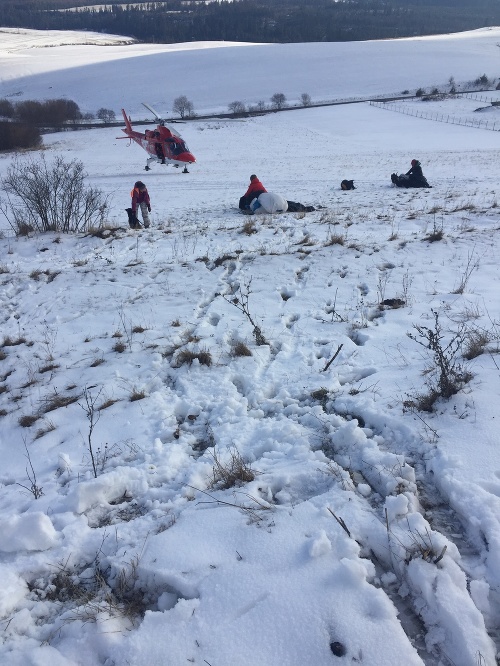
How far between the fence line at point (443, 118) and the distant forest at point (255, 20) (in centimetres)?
8192

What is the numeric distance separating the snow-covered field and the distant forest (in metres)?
141

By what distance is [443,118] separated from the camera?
48.5m

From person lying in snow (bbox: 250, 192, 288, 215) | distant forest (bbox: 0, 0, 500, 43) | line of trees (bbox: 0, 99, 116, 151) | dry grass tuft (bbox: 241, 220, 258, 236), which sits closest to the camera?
dry grass tuft (bbox: 241, 220, 258, 236)

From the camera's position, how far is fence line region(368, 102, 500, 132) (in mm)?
41344

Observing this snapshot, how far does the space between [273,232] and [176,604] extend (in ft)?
28.4

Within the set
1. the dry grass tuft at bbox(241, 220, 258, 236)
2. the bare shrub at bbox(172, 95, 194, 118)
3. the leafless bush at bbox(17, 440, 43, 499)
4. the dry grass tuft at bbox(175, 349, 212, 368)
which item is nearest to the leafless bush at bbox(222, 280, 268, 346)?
the dry grass tuft at bbox(175, 349, 212, 368)

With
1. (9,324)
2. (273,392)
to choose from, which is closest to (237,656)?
(273,392)

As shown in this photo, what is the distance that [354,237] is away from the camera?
30.0 ft

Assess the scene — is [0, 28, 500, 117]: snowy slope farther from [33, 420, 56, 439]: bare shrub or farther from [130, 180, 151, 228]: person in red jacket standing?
[33, 420, 56, 439]: bare shrub

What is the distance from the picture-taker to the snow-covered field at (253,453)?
7.47 ft


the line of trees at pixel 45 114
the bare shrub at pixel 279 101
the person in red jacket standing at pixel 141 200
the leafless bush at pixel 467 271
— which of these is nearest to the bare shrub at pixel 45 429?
the leafless bush at pixel 467 271

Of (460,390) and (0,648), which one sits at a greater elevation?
(460,390)

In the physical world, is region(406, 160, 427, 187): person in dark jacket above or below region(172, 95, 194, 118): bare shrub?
below

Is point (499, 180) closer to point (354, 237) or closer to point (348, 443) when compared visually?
point (354, 237)
